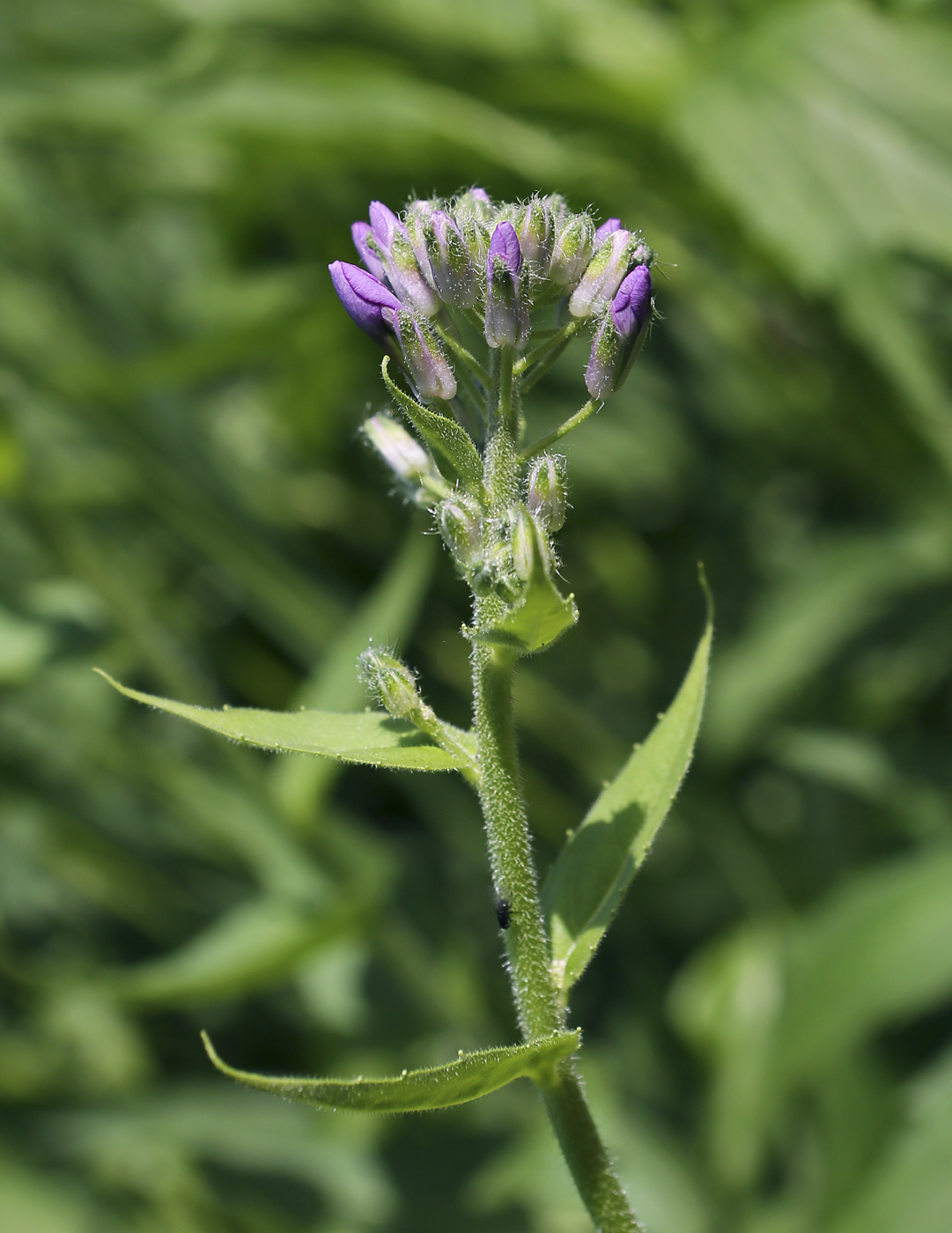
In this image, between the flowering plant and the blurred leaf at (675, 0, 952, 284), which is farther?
the blurred leaf at (675, 0, 952, 284)

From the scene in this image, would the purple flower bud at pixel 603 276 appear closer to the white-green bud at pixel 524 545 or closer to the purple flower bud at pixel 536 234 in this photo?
the purple flower bud at pixel 536 234

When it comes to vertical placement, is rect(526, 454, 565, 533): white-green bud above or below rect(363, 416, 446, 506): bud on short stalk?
above

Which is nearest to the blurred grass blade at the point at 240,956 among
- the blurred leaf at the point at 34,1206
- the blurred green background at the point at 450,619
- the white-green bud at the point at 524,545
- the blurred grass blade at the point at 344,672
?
the blurred green background at the point at 450,619

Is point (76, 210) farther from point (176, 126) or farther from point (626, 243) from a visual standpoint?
point (626, 243)

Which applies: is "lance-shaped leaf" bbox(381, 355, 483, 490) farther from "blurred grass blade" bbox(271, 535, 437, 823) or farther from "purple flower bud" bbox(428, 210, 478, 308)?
"blurred grass blade" bbox(271, 535, 437, 823)

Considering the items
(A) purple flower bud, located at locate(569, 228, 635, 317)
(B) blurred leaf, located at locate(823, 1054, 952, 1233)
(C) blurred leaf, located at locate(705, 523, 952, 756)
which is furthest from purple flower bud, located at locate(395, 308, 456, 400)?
(C) blurred leaf, located at locate(705, 523, 952, 756)

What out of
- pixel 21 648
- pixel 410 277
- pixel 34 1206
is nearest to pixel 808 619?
pixel 21 648
